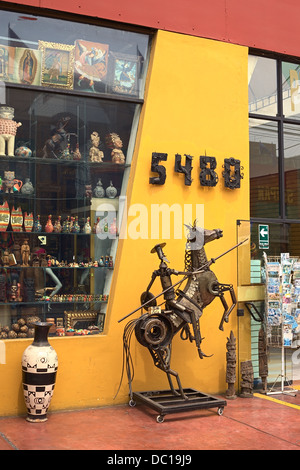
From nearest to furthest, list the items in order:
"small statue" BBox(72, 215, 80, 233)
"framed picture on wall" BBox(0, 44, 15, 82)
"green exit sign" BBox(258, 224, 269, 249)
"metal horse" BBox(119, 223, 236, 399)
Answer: "metal horse" BBox(119, 223, 236, 399), "framed picture on wall" BBox(0, 44, 15, 82), "small statue" BBox(72, 215, 80, 233), "green exit sign" BBox(258, 224, 269, 249)

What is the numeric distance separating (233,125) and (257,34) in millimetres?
1224

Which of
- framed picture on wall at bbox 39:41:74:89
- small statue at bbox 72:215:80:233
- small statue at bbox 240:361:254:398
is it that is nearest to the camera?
framed picture on wall at bbox 39:41:74:89

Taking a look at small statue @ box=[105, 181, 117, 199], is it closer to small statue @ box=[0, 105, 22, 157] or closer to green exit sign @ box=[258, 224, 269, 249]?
small statue @ box=[0, 105, 22, 157]

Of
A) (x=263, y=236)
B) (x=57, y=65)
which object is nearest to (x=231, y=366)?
(x=263, y=236)

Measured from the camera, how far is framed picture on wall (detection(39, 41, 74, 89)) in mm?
6129

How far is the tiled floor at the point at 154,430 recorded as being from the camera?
4.89 metres

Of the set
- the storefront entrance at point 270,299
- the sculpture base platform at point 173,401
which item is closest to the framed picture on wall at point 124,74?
the storefront entrance at point 270,299

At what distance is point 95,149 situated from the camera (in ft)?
21.0

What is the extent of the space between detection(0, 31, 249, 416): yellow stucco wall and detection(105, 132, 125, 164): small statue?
20cm

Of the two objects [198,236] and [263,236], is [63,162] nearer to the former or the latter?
[198,236]

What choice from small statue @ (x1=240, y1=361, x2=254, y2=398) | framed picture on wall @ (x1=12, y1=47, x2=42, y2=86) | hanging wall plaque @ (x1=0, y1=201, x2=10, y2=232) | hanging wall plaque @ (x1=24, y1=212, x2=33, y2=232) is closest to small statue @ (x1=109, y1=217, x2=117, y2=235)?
hanging wall plaque @ (x1=24, y1=212, x2=33, y2=232)

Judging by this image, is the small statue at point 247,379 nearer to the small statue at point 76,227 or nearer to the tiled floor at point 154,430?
the tiled floor at point 154,430

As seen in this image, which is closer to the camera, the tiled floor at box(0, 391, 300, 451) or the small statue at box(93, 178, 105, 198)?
the tiled floor at box(0, 391, 300, 451)

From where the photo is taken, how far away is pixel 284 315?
6801 mm
